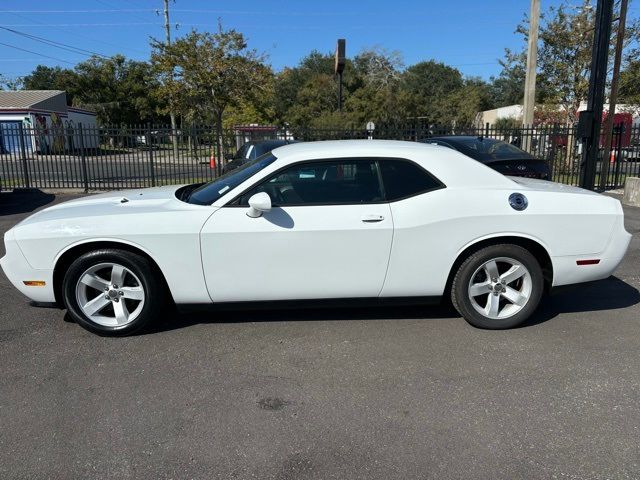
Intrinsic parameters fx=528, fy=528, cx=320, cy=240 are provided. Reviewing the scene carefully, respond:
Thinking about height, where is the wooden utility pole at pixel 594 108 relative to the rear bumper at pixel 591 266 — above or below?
above

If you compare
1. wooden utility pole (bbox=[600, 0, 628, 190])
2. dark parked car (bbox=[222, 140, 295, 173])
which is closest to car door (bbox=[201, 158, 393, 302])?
dark parked car (bbox=[222, 140, 295, 173])

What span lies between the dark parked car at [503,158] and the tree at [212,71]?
1774cm

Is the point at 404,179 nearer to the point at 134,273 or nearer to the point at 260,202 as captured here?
the point at 260,202

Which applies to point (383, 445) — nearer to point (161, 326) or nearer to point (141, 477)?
point (141, 477)

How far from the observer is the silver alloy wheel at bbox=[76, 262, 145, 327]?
411 cm

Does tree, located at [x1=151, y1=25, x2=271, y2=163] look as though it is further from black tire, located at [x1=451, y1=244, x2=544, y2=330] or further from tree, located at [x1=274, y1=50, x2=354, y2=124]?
black tire, located at [x1=451, y1=244, x2=544, y2=330]

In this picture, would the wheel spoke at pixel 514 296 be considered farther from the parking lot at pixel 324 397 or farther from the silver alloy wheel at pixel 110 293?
the silver alloy wheel at pixel 110 293

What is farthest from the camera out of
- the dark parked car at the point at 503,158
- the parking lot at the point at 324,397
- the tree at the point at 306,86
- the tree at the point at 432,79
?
the tree at the point at 432,79

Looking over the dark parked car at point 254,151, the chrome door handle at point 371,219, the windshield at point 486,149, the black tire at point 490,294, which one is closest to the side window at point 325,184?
the chrome door handle at point 371,219

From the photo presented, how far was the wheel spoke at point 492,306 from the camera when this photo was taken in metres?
4.31

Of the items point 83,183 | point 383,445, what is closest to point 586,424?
point 383,445

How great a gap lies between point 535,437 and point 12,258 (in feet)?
12.7

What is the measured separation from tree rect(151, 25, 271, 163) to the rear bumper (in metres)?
22.2

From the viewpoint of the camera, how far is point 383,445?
9.28 feet
